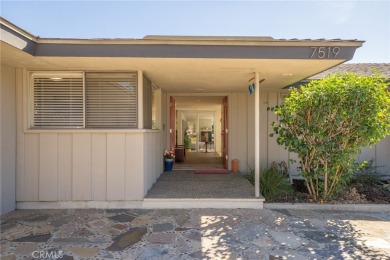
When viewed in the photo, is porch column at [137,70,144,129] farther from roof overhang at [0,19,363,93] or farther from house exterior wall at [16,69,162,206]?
roof overhang at [0,19,363,93]

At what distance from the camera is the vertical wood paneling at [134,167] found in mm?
4180

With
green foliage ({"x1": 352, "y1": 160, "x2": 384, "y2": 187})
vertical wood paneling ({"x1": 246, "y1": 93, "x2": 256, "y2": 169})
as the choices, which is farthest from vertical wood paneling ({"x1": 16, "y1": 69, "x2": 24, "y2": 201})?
green foliage ({"x1": 352, "y1": 160, "x2": 384, "y2": 187})

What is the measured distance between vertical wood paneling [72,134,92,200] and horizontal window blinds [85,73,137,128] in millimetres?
294

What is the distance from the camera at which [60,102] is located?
4.21m

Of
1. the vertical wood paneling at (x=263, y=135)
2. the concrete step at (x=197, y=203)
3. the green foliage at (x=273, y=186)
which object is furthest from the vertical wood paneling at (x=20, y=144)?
the vertical wood paneling at (x=263, y=135)

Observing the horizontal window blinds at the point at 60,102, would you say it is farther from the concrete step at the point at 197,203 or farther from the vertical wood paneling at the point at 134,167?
the concrete step at the point at 197,203

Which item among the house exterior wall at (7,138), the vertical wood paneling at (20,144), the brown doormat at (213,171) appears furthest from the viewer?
the brown doormat at (213,171)

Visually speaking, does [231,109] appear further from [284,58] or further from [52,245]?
[52,245]

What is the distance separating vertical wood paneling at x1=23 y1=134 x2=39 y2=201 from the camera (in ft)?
13.5

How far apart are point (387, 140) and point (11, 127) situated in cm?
830

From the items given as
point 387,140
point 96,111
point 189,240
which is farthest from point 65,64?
point 387,140

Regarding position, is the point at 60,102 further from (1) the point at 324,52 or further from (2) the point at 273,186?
(1) the point at 324,52

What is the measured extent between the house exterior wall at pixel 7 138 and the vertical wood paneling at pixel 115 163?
4.92ft

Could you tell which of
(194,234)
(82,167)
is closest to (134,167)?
(82,167)
